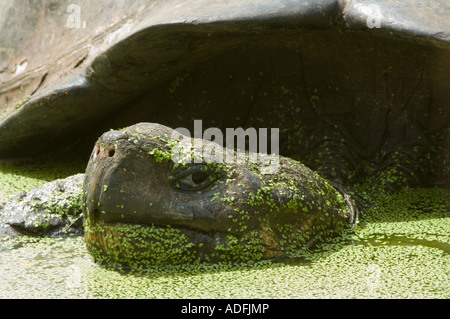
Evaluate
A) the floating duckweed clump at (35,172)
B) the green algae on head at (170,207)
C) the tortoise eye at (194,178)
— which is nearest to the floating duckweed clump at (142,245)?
the green algae on head at (170,207)

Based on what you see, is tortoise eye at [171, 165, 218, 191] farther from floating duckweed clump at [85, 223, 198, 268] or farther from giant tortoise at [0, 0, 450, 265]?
floating duckweed clump at [85, 223, 198, 268]

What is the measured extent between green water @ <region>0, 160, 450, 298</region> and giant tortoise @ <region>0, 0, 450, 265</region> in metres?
0.08

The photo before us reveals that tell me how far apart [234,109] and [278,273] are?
4.26 feet

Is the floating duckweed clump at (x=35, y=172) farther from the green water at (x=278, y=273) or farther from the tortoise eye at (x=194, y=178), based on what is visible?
the tortoise eye at (x=194, y=178)

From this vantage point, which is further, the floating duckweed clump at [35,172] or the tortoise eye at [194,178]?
the floating duckweed clump at [35,172]

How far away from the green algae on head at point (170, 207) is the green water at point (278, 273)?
0.19 ft

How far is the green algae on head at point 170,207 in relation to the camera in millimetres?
2518

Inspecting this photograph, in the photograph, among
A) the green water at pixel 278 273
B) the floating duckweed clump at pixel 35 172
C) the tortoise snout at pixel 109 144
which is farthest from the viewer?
the floating duckweed clump at pixel 35 172

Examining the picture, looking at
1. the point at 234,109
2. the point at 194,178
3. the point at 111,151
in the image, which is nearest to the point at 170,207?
the point at 194,178

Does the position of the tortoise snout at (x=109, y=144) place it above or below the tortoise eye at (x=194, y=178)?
above

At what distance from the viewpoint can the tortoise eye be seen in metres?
2.57

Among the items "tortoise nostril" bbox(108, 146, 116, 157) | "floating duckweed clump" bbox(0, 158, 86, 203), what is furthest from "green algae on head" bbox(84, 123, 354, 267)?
"floating duckweed clump" bbox(0, 158, 86, 203)

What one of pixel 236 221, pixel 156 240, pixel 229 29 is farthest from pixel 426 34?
pixel 156 240

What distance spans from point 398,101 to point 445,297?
1.36 meters
